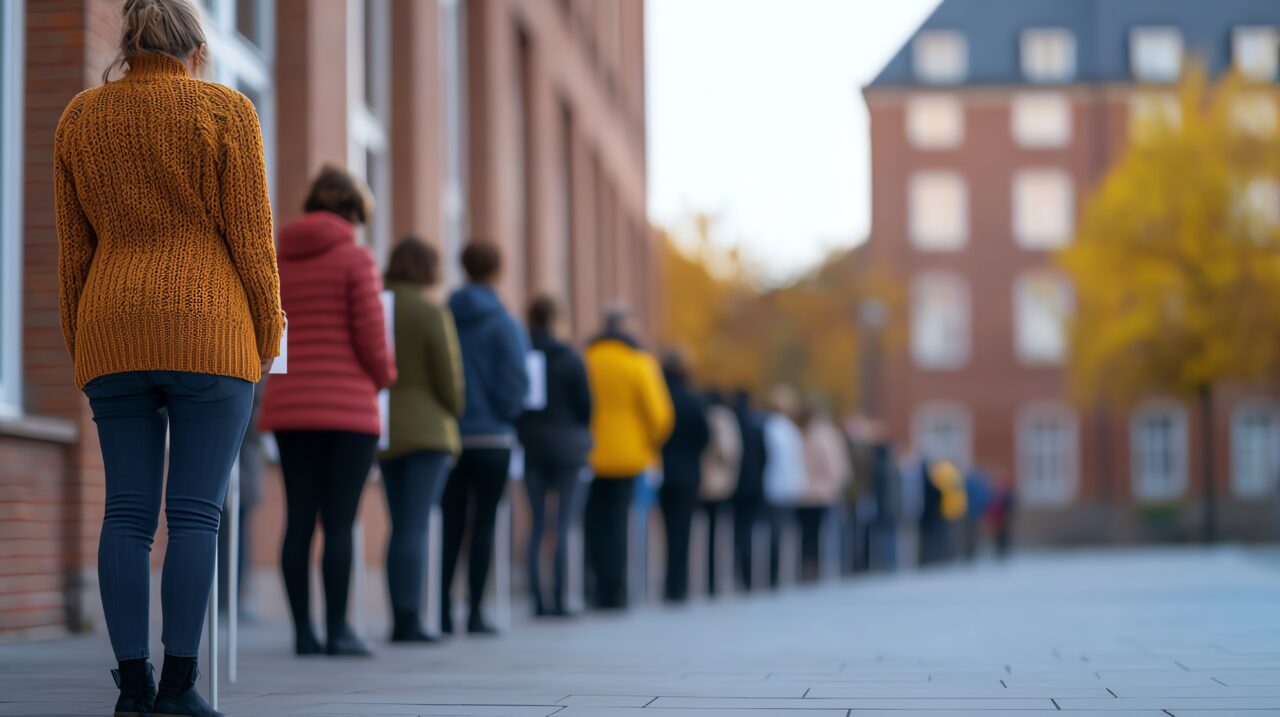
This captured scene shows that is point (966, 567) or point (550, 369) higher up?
point (550, 369)

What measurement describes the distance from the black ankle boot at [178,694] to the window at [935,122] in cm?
5128

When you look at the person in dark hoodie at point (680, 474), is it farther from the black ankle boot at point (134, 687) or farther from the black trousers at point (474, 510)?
the black ankle boot at point (134, 687)

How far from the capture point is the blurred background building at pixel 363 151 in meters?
8.51

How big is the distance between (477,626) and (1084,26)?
50372 millimetres

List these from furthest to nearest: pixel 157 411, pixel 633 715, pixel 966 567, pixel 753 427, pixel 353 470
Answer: pixel 966 567
pixel 753 427
pixel 353 470
pixel 633 715
pixel 157 411

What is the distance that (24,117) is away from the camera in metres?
8.67

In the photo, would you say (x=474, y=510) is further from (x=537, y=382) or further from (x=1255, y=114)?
(x=1255, y=114)

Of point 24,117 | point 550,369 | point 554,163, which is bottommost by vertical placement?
point 550,369

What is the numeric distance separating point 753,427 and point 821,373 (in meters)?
35.9

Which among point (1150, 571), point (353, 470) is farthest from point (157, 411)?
point (1150, 571)

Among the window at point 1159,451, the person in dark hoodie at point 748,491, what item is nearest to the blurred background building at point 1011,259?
the window at point 1159,451

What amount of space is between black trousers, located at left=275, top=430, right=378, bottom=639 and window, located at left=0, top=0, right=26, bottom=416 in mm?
1663

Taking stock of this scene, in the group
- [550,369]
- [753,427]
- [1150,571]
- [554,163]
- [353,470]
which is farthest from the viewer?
[1150,571]

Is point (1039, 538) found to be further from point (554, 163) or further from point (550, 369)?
point (550, 369)
